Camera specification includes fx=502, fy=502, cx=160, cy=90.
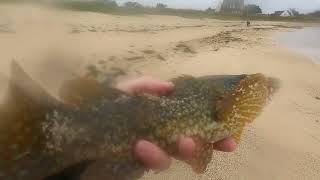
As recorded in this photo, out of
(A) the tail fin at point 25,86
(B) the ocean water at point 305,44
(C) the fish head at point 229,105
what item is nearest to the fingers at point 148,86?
(C) the fish head at point 229,105

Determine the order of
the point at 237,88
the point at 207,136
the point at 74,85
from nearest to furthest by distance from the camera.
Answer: the point at 74,85, the point at 207,136, the point at 237,88

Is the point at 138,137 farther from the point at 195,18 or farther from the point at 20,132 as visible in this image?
the point at 195,18

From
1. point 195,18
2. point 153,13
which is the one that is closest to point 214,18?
point 195,18

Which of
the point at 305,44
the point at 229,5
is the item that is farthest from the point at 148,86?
the point at 229,5

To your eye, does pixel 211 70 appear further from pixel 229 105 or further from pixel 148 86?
pixel 148 86

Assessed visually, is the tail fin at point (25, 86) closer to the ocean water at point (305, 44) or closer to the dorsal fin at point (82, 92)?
the dorsal fin at point (82, 92)

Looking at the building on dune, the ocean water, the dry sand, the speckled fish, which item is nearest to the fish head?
the speckled fish

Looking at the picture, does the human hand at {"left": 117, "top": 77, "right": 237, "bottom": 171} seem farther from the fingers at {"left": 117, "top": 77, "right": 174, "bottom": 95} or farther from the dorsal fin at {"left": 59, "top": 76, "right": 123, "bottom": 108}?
the dorsal fin at {"left": 59, "top": 76, "right": 123, "bottom": 108}
